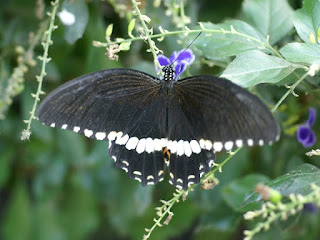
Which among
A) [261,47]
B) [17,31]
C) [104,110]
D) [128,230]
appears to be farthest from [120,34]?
[128,230]

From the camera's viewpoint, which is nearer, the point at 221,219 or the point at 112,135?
the point at 112,135

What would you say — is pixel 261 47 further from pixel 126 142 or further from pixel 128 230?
pixel 128 230

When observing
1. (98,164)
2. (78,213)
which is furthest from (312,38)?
(78,213)

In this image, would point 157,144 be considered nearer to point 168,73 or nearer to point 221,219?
point 168,73

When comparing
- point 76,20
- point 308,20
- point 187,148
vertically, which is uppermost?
point 76,20

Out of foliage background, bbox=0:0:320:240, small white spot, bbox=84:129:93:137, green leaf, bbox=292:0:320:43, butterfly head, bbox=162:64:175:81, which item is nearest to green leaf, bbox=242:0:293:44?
foliage background, bbox=0:0:320:240

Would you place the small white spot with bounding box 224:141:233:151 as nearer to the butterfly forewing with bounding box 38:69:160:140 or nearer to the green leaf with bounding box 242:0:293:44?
the butterfly forewing with bounding box 38:69:160:140
